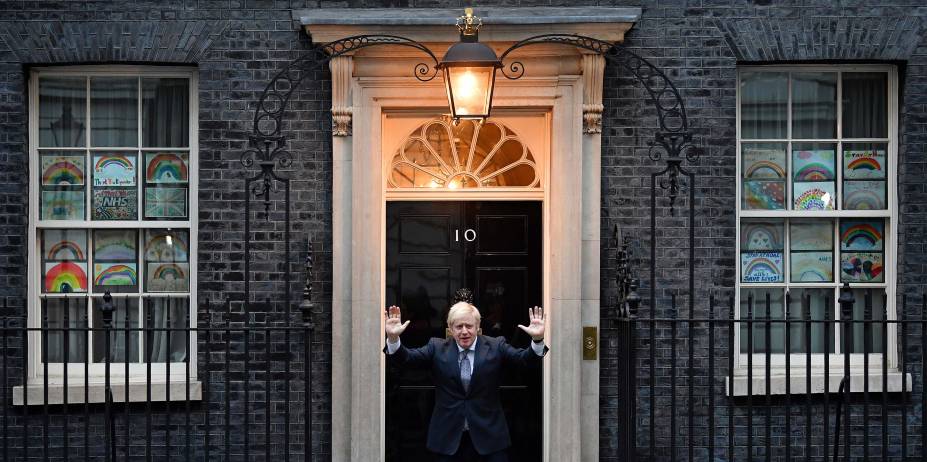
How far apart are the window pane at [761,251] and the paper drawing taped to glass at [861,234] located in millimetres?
496

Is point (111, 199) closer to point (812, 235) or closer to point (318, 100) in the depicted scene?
point (318, 100)

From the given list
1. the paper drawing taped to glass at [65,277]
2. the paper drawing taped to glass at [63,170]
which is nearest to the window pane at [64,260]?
the paper drawing taped to glass at [65,277]

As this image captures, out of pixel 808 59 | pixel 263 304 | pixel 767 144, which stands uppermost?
pixel 808 59

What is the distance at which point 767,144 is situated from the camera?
28.9 ft

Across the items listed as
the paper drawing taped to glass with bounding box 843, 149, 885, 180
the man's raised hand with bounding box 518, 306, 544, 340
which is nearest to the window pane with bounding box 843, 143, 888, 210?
the paper drawing taped to glass with bounding box 843, 149, 885, 180

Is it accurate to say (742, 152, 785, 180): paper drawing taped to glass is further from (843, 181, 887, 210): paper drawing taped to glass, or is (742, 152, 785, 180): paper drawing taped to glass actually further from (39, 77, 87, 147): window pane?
(39, 77, 87, 147): window pane

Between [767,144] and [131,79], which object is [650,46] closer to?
[767,144]

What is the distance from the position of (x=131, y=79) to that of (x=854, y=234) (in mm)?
5704

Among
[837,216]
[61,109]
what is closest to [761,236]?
[837,216]

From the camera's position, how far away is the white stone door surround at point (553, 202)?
834cm

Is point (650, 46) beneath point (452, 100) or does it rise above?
above

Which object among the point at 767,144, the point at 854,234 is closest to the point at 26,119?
the point at 767,144

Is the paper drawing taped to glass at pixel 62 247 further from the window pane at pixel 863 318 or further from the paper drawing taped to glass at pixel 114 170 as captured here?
the window pane at pixel 863 318

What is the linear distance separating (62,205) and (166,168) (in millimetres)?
844
